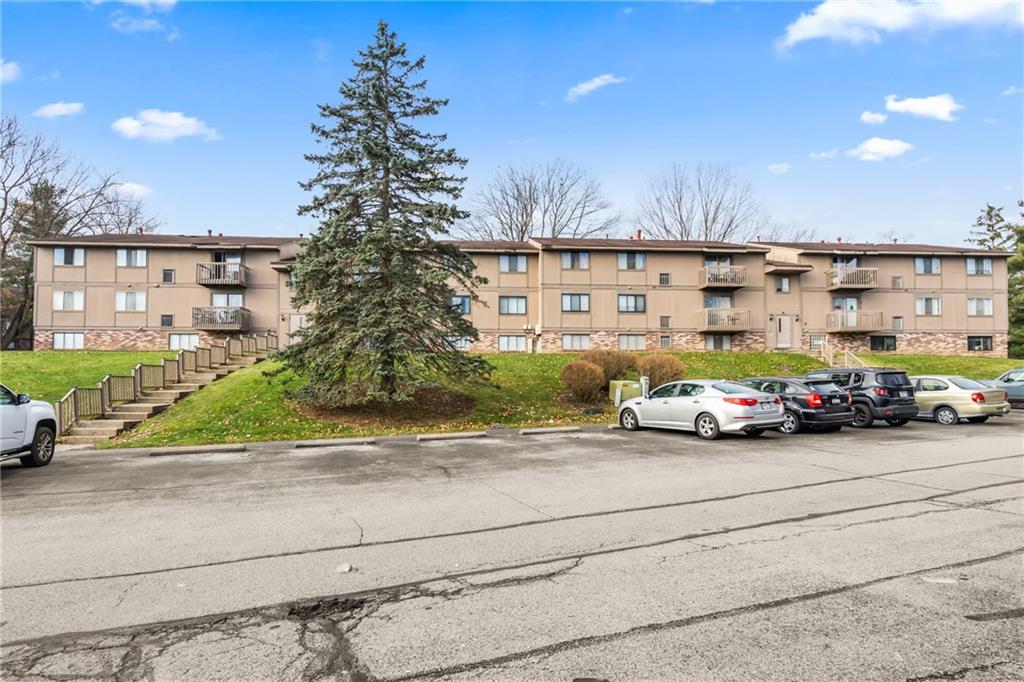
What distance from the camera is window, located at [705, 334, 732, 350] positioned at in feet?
124

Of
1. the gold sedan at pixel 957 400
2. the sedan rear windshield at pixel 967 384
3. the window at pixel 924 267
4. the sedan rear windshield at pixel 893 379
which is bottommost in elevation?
the gold sedan at pixel 957 400

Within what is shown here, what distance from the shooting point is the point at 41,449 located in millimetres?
10812

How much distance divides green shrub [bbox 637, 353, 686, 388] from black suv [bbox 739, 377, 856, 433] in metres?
4.93

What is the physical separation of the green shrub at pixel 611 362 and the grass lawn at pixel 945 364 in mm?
19118

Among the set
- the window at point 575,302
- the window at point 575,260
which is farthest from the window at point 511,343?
the window at point 575,260

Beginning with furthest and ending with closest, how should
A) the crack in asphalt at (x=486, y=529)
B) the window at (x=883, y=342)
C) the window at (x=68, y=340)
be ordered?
1. the window at (x=883, y=342)
2. the window at (x=68, y=340)
3. the crack in asphalt at (x=486, y=529)

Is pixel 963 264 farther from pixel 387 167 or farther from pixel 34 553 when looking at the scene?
pixel 34 553

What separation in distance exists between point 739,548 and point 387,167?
570 inches

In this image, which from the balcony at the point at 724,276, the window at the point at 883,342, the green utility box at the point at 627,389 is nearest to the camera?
the green utility box at the point at 627,389

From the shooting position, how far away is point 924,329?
1551 inches

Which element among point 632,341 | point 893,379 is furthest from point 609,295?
point 893,379

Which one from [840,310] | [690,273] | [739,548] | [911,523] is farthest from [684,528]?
[840,310]

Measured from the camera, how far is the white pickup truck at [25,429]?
9695 millimetres

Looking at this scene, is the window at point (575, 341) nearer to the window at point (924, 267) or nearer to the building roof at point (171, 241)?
the building roof at point (171, 241)
